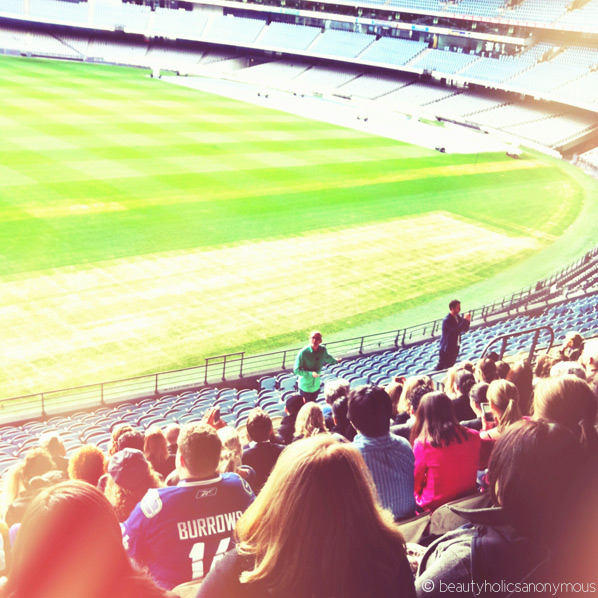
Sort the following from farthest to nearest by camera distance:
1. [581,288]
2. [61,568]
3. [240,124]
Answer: [240,124], [581,288], [61,568]

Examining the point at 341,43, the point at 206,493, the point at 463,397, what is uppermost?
the point at 341,43

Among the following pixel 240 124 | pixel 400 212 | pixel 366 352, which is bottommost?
pixel 366 352

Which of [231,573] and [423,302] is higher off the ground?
[231,573]

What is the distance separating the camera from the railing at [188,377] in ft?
40.9

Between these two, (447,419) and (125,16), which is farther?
(125,16)

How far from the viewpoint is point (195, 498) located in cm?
367

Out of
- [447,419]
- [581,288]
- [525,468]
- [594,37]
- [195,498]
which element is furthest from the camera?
[594,37]

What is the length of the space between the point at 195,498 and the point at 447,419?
189 cm

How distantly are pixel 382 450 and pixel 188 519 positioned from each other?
4.27ft

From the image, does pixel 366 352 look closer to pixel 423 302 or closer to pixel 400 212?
pixel 423 302

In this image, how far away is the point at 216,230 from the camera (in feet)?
76.1

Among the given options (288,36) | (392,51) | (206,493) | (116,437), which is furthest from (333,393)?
(288,36)

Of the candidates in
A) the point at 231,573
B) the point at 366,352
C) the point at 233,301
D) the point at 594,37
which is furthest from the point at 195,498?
the point at 594,37

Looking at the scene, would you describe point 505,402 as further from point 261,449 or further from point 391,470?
point 261,449
